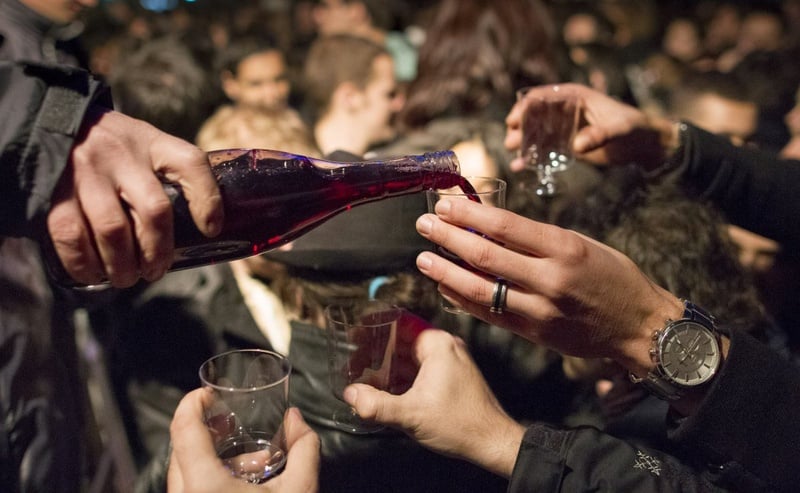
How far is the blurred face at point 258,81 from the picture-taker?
3.90 metres

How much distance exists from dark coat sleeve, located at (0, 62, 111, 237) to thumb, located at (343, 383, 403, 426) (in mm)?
505

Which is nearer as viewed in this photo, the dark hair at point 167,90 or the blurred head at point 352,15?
the dark hair at point 167,90

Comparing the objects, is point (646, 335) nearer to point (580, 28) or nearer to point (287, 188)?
point (287, 188)

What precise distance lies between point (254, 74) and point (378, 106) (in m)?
1.10

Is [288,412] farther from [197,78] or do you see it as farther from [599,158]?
[197,78]

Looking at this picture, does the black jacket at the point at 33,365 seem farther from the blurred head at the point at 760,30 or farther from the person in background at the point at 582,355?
the blurred head at the point at 760,30

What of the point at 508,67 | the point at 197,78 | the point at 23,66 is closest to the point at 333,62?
the point at 197,78

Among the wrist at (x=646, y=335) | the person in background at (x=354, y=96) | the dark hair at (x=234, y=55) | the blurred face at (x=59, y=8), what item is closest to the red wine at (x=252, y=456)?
the wrist at (x=646, y=335)

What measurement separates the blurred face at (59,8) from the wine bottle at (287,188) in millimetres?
928

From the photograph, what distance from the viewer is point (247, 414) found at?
897 mm

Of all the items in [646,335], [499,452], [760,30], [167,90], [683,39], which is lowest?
[499,452]

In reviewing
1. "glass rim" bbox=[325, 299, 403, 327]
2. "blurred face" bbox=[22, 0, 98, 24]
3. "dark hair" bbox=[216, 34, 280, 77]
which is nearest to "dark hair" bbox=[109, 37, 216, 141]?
"blurred face" bbox=[22, 0, 98, 24]

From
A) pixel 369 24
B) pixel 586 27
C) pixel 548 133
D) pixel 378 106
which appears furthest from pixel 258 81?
pixel 586 27

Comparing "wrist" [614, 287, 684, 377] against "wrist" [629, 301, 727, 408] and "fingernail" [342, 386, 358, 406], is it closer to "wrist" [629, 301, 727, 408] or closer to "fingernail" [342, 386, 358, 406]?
"wrist" [629, 301, 727, 408]
